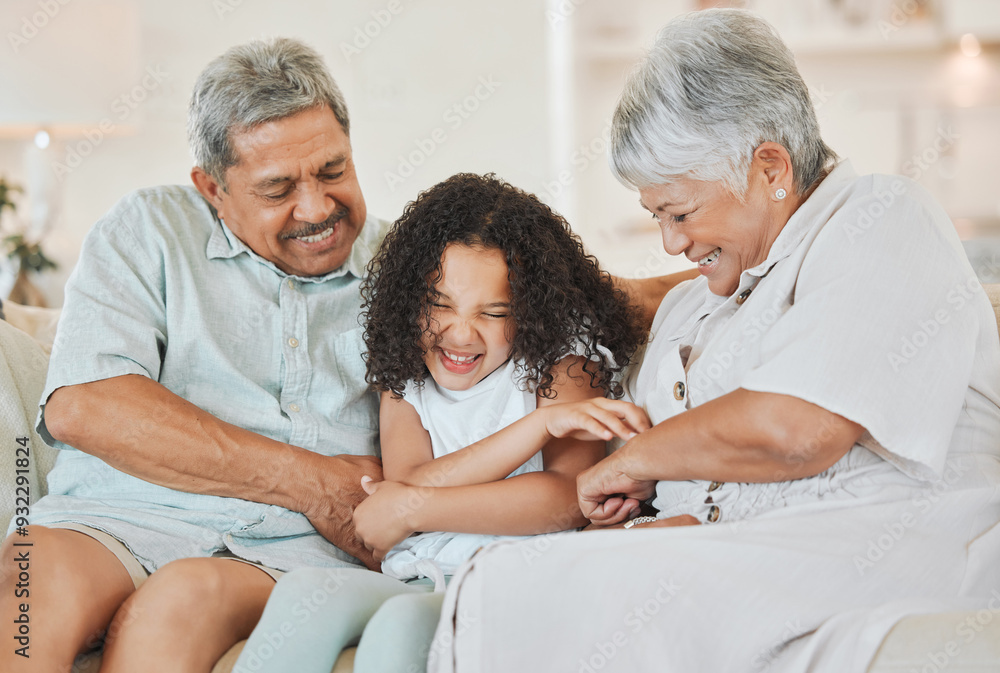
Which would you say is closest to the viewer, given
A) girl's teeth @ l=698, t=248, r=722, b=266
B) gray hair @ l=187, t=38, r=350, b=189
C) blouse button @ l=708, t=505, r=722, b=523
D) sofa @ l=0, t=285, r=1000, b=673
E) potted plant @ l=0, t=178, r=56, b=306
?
sofa @ l=0, t=285, r=1000, b=673

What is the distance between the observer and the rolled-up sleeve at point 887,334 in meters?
1.04

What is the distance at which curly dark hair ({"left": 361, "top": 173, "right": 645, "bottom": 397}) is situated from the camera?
4.70 feet

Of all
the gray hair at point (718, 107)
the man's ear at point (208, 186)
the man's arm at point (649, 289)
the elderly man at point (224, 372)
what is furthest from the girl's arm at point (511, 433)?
the man's ear at point (208, 186)

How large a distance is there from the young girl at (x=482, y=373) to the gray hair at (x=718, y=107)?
0.27 metres

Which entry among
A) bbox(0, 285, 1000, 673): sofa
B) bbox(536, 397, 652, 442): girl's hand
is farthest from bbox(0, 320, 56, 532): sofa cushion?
bbox(536, 397, 652, 442): girl's hand

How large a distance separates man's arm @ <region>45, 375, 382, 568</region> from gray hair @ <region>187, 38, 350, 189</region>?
1.53 ft

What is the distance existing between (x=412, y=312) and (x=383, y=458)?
27 cm

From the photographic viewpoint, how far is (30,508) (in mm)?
1505

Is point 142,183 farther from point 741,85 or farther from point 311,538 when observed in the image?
point 741,85

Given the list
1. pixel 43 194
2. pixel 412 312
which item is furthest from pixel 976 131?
pixel 43 194

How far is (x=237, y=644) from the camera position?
1.24m

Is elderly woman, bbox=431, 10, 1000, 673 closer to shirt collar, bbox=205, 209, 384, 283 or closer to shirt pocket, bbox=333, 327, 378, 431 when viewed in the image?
shirt pocket, bbox=333, 327, 378, 431

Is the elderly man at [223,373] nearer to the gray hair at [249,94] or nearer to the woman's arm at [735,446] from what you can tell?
the gray hair at [249,94]

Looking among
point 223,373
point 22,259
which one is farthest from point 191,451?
point 22,259
